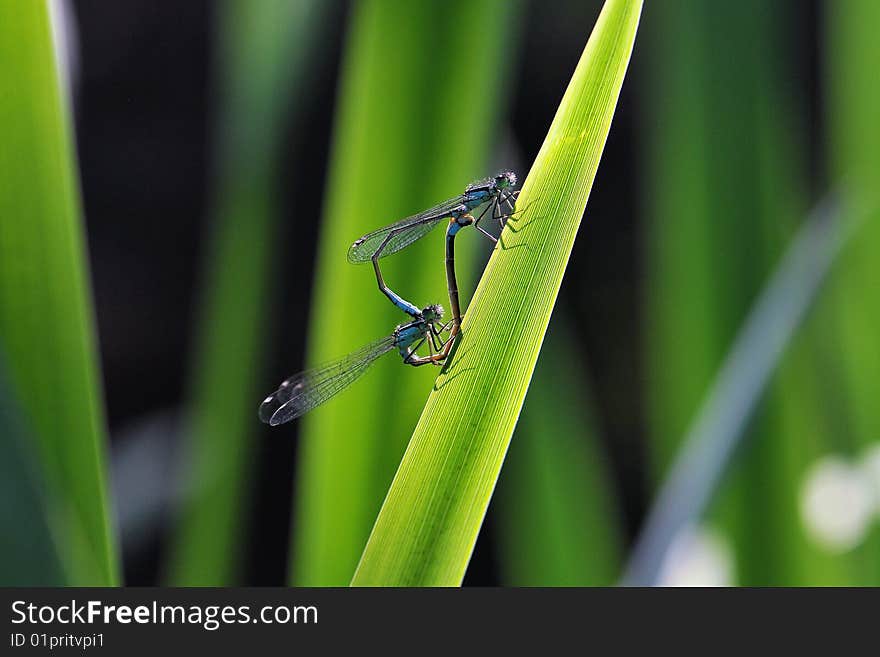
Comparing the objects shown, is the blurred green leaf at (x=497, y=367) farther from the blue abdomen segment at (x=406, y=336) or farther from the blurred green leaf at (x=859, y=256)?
the blurred green leaf at (x=859, y=256)

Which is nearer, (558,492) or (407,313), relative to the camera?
(407,313)

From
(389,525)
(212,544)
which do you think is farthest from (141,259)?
(389,525)

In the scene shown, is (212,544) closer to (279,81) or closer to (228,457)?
(228,457)

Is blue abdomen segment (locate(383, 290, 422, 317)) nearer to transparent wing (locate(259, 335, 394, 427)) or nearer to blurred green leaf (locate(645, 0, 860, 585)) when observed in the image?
transparent wing (locate(259, 335, 394, 427))

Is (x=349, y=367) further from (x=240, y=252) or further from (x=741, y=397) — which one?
(x=741, y=397)

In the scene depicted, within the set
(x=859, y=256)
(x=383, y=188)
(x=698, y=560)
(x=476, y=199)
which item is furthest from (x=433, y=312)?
(x=859, y=256)

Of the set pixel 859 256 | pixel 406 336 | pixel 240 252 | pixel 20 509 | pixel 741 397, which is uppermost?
pixel 240 252

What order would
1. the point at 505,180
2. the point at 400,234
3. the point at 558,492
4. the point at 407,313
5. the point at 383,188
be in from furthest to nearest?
the point at 558,492, the point at 505,180, the point at 407,313, the point at 400,234, the point at 383,188
